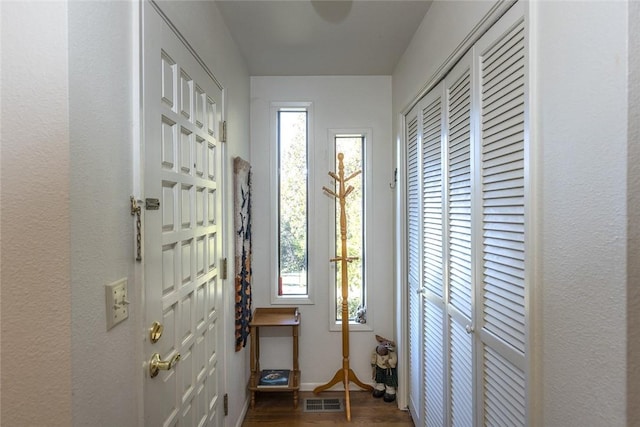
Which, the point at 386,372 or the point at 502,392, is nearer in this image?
the point at 502,392

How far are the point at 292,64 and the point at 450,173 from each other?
1496mm

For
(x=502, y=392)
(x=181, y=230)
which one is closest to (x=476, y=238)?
(x=502, y=392)

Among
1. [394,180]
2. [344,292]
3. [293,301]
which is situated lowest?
[293,301]

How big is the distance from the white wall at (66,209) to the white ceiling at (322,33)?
1025 mm

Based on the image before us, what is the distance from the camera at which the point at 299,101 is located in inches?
103

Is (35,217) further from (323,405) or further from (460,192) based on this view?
(323,405)

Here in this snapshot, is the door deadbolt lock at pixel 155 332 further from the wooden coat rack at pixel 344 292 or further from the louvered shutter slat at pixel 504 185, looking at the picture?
the wooden coat rack at pixel 344 292

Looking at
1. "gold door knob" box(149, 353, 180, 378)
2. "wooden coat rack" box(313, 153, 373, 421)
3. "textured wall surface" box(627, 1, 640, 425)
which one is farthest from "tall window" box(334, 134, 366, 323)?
"textured wall surface" box(627, 1, 640, 425)

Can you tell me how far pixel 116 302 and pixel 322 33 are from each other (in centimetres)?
182

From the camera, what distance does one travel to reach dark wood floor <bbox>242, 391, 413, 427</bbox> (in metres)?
2.19

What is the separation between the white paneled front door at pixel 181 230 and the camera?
3.40ft

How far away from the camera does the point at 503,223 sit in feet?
Result: 3.48

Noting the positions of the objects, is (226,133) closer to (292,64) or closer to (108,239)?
(292,64)

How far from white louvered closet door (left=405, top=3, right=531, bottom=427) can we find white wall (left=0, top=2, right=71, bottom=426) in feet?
3.76
